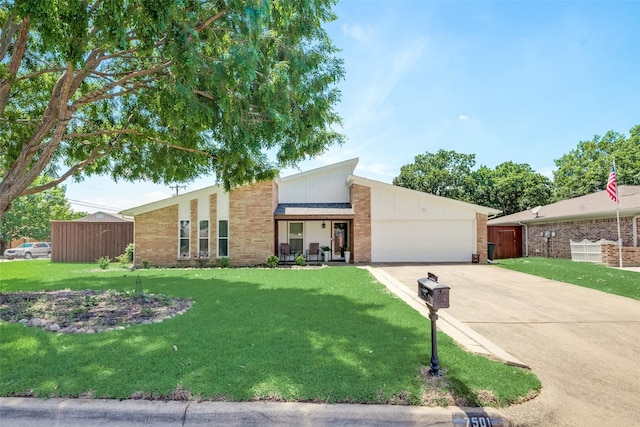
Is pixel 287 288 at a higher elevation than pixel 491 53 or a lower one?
lower

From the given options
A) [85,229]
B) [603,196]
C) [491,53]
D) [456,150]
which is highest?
[456,150]

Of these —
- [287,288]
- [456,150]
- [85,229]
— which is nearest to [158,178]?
[287,288]

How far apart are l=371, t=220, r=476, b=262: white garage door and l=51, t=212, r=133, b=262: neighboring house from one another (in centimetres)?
1495

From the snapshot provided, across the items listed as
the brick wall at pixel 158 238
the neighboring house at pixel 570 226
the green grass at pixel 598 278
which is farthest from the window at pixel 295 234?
the neighboring house at pixel 570 226

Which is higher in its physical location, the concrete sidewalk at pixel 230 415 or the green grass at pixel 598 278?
the concrete sidewalk at pixel 230 415

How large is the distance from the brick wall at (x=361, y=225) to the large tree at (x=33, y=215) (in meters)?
30.1

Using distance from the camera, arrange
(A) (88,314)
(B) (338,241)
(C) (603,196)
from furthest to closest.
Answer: (C) (603,196)
(B) (338,241)
(A) (88,314)

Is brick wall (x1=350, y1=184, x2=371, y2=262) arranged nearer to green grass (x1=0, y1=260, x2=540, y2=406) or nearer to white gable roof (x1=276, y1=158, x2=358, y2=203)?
white gable roof (x1=276, y1=158, x2=358, y2=203)

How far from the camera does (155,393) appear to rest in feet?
10.3

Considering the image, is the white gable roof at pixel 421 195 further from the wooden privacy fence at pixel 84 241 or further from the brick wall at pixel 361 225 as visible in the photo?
the wooden privacy fence at pixel 84 241

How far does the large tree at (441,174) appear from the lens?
127 feet

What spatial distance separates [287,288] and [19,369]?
6.00m

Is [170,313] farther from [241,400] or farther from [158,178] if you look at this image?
[158,178]

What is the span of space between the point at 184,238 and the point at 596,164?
38305mm
